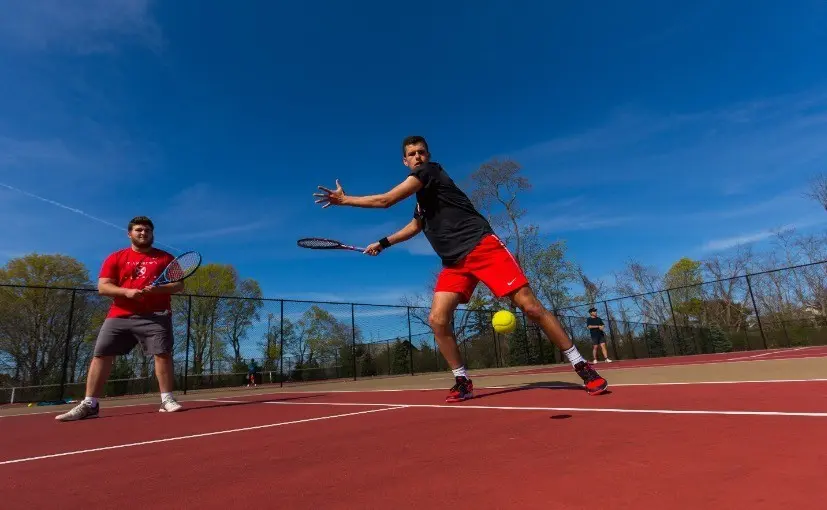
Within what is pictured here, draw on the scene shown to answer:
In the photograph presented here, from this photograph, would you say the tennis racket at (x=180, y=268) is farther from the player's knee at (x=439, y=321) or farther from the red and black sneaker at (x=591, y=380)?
the red and black sneaker at (x=591, y=380)

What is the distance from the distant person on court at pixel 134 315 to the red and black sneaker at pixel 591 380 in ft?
12.6

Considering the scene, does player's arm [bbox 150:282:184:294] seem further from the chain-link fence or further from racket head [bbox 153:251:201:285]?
the chain-link fence

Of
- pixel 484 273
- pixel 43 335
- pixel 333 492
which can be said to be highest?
pixel 43 335

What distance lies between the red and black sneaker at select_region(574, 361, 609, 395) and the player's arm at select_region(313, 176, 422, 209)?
183 centimetres

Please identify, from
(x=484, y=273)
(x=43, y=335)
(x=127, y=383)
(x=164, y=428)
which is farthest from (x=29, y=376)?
(x=484, y=273)

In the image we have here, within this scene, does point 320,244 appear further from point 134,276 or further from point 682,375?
point 682,375

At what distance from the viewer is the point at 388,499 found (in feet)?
3.86

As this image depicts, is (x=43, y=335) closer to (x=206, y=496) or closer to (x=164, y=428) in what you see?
(x=164, y=428)

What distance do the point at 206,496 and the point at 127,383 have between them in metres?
23.5

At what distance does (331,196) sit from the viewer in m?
3.45

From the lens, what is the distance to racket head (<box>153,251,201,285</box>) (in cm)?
448

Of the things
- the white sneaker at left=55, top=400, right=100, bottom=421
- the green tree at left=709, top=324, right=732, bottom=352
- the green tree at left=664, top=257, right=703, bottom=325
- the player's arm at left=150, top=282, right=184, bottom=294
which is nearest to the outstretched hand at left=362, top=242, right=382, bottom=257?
the player's arm at left=150, top=282, right=184, bottom=294

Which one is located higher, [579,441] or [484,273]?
[484,273]

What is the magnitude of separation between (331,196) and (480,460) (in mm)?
2416
